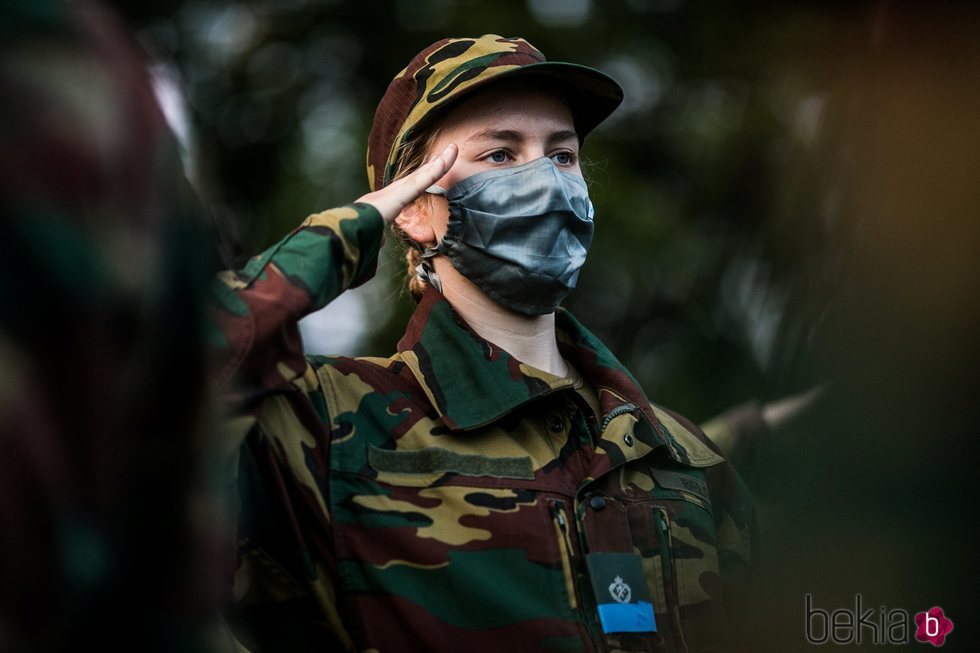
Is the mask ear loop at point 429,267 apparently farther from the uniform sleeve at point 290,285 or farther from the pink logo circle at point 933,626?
the pink logo circle at point 933,626

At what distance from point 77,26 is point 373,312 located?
6.36m

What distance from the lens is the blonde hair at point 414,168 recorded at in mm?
3285

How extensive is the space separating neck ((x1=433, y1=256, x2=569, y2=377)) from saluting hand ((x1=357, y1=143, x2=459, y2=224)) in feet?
1.01

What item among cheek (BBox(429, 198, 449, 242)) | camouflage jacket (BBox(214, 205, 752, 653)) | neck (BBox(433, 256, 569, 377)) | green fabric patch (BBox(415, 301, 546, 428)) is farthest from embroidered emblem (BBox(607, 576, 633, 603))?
cheek (BBox(429, 198, 449, 242))

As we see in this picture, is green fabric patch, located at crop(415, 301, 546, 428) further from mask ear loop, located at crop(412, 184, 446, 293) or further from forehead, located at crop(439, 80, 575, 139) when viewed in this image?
forehead, located at crop(439, 80, 575, 139)

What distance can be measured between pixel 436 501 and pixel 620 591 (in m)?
0.44

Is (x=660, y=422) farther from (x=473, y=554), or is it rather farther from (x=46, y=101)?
(x=46, y=101)

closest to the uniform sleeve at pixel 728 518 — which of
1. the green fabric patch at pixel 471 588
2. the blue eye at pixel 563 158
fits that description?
the green fabric patch at pixel 471 588

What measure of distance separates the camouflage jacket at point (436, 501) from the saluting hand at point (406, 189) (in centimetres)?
7

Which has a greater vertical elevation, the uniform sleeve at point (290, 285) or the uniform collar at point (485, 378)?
the uniform sleeve at point (290, 285)

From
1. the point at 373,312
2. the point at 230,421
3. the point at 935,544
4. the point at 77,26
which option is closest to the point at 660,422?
the point at 230,421

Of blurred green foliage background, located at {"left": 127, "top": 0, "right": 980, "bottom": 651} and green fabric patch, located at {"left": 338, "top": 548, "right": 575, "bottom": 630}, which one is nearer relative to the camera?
blurred green foliage background, located at {"left": 127, "top": 0, "right": 980, "bottom": 651}

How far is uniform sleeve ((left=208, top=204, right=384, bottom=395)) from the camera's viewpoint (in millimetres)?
2178

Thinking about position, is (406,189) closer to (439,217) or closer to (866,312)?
(439,217)
